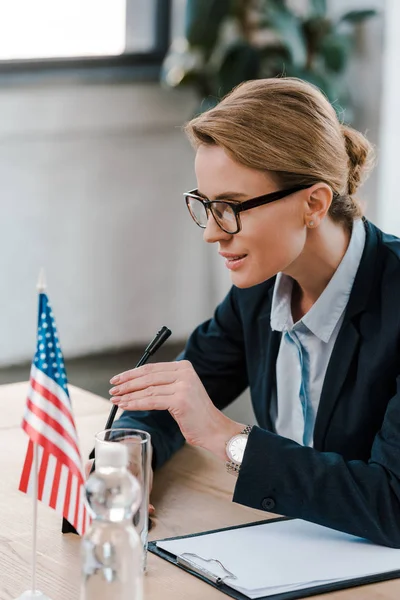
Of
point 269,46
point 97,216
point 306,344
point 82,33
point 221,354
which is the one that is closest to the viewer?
point 306,344

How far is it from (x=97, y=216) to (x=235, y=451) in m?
3.26

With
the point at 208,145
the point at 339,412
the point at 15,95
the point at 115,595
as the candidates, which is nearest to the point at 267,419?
the point at 339,412

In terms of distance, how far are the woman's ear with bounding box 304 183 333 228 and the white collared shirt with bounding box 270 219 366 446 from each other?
103 mm

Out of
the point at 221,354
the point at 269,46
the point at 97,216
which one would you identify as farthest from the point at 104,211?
the point at 221,354

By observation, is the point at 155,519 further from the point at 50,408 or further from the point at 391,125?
the point at 391,125

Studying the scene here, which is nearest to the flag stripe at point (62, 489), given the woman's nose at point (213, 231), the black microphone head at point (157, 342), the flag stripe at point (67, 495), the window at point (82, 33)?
the flag stripe at point (67, 495)

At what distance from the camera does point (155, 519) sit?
1507 millimetres

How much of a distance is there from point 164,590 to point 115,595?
0.28 m

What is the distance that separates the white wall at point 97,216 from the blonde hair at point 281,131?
281 cm

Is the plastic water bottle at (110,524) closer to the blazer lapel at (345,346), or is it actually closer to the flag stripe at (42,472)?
the flag stripe at (42,472)

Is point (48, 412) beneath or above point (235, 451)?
above

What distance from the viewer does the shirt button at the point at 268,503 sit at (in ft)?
4.88

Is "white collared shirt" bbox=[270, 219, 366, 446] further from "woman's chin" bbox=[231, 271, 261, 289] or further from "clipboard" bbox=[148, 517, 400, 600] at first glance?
"clipboard" bbox=[148, 517, 400, 600]

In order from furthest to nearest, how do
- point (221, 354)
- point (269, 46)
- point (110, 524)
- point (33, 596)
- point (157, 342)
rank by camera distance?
point (269, 46)
point (221, 354)
point (157, 342)
point (33, 596)
point (110, 524)
